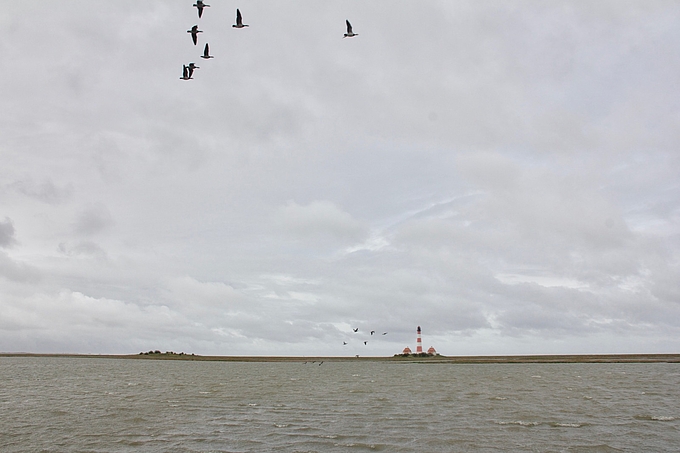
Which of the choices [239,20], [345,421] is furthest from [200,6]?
[345,421]

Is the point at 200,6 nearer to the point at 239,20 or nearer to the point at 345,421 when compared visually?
the point at 239,20

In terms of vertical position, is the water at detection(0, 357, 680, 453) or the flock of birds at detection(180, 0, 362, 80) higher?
the flock of birds at detection(180, 0, 362, 80)

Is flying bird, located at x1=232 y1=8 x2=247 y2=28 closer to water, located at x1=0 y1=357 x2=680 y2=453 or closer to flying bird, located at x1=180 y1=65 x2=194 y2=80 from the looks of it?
flying bird, located at x1=180 y1=65 x2=194 y2=80

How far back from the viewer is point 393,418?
3525cm

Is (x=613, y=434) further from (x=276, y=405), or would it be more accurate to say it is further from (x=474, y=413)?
(x=276, y=405)

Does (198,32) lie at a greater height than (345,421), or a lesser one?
greater

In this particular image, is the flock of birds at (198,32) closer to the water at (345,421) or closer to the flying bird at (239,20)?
the flying bird at (239,20)

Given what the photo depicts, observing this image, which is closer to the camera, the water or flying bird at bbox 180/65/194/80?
the water

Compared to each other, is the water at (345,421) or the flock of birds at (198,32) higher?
the flock of birds at (198,32)

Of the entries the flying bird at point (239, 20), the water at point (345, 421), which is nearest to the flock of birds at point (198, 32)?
the flying bird at point (239, 20)

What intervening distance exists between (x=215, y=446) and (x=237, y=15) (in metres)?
31.0

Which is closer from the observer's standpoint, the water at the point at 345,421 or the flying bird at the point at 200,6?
the water at the point at 345,421

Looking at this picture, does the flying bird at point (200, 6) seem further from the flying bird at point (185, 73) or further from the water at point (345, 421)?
the water at point (345, 421)

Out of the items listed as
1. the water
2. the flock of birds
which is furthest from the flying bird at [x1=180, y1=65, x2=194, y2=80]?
the water
